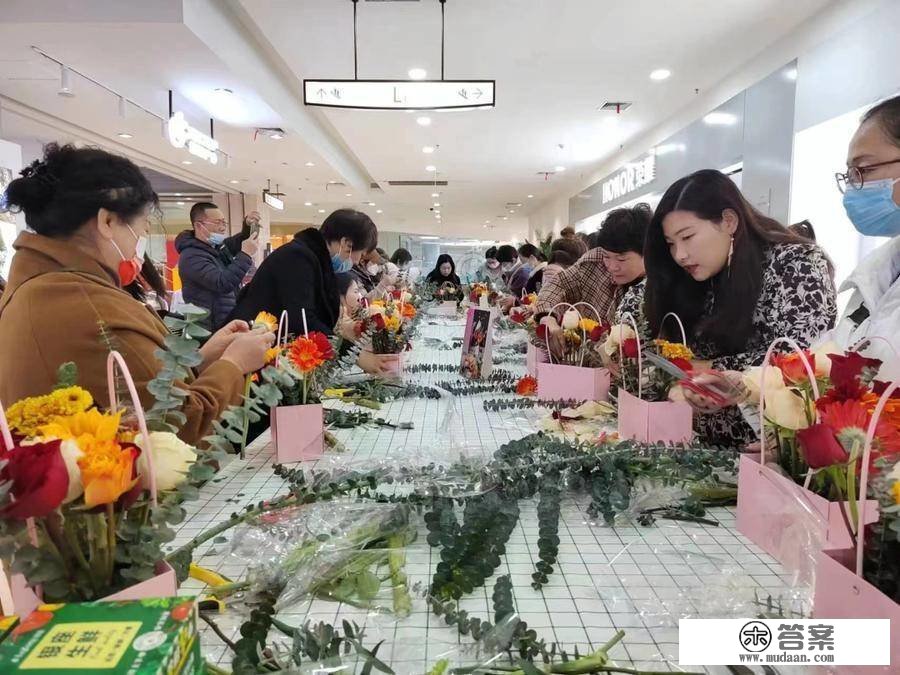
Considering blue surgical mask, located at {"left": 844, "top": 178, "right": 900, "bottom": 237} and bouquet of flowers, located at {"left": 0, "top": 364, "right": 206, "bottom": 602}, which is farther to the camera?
blue surgical mask, located at {"left": 844, "top": 178, "right": 900, "bottom": 237}

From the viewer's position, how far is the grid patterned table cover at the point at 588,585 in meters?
0.76

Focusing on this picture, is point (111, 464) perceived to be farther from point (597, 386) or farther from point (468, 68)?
point (468, 68)

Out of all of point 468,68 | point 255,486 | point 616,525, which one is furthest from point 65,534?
point 468,68

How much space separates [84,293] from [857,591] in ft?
4.71

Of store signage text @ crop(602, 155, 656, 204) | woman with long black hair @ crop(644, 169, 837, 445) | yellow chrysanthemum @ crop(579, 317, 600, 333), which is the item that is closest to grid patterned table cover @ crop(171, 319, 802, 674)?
woman with long black hair @ crop(644, 169, 837, 445)

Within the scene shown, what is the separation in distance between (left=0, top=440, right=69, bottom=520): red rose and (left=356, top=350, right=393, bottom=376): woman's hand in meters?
1.93

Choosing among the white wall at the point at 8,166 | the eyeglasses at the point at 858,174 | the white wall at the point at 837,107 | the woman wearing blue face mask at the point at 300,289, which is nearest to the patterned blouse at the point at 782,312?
the eyeglasses at the point at 858,174

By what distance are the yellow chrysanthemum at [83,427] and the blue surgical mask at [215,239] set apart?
3980 mm

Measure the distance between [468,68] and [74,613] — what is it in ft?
18.5

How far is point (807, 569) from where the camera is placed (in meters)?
0.86

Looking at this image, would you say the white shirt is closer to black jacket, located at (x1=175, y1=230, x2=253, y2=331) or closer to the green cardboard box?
the green cardboard box

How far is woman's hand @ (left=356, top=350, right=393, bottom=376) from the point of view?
249cm

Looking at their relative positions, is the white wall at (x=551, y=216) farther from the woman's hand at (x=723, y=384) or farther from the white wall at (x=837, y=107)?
the woman's hand at (x=723, y=384)

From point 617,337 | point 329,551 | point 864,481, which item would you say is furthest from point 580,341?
point 864,481
